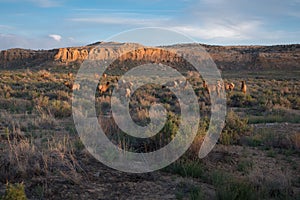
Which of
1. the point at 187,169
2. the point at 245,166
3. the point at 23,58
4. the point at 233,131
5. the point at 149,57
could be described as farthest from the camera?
the point at 149,57

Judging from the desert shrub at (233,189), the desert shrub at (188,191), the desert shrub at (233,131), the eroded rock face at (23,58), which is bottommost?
the desert shrub at (188,191)

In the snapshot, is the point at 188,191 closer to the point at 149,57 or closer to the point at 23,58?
the point at 149,57

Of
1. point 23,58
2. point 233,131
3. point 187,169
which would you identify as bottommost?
point 187,169

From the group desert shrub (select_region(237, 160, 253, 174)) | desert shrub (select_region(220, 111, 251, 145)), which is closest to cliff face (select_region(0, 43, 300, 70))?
desert shrub (select_region(220, 111, 251, 145))

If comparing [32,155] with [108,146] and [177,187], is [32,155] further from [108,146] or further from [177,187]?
[177,187]

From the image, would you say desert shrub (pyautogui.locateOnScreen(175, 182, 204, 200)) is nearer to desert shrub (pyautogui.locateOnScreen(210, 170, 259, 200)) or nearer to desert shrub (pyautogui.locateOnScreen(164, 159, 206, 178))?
desert shrub (pyautogui.locateOnScreen(210, 170, 259, 200))

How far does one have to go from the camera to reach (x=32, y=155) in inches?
248

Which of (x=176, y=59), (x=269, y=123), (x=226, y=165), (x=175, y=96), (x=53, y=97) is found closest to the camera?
(x=226, y=165)

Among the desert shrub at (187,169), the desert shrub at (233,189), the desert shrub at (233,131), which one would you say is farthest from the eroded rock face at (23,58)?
the desert shrub at (233,189)

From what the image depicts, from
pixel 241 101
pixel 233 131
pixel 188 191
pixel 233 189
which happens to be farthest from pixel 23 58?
pixel 233 189

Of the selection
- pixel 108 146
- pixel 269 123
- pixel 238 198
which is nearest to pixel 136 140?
pixel 108 146

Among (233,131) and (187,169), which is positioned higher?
(233,131)

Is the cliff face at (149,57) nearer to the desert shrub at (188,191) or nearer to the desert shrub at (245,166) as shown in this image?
the desert shrub at (245,166)

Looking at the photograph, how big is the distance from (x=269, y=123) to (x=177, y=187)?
745cm
